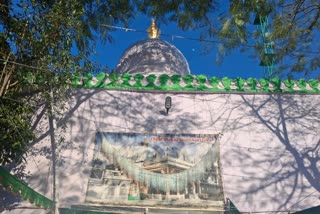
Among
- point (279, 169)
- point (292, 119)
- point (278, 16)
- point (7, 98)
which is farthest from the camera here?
point (292, 119)

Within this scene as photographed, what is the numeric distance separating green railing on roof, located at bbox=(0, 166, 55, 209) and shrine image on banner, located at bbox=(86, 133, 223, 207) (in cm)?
96

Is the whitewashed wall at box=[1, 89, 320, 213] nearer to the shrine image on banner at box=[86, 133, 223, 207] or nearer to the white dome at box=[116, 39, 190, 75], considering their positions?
the shrine image on banner at box=[86, 133, 223, 207]

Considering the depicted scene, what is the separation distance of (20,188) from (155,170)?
2.27 m

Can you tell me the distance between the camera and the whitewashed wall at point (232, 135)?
6.04m

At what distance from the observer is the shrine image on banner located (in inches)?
231

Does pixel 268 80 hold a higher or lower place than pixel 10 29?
higher

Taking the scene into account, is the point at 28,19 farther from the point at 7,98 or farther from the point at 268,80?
the point at 268,80

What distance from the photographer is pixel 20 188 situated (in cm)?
445

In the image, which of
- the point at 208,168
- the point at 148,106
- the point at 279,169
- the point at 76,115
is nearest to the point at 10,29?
the point at 76,115

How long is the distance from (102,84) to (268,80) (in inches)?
117

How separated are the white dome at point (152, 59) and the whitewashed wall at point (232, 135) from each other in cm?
211

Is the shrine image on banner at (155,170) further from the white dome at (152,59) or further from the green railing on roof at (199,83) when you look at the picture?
the white dome at (152,59)

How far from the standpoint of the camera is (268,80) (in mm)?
7078

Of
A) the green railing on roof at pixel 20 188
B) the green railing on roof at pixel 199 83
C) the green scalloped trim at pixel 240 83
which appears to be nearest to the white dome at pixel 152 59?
the green railing on roof at pixel 199 83
